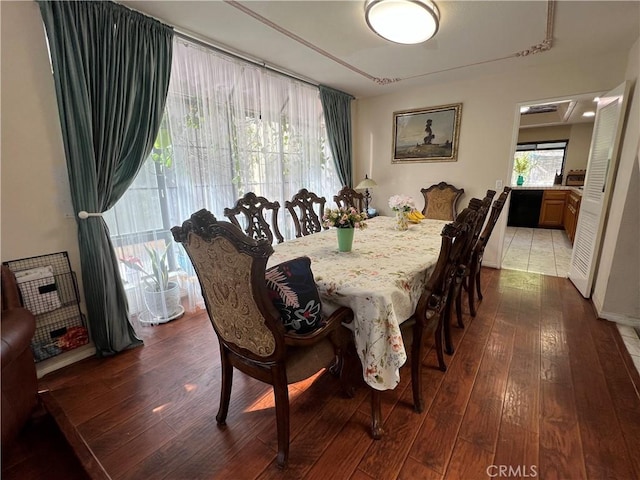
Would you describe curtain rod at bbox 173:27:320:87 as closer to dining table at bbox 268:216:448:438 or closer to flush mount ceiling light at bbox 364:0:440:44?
flush mount ceiling light at bbox 364:0:440:44

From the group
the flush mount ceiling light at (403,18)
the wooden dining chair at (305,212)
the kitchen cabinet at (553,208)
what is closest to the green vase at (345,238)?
the wooden dining chair at (305,212)

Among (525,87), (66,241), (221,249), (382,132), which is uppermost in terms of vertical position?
(525,87)

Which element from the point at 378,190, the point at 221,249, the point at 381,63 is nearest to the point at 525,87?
the point at 381,63

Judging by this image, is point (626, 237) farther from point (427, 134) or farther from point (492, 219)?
point (427, 134)

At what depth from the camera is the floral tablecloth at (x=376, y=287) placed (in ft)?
4.31

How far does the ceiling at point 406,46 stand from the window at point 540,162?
4498 mm

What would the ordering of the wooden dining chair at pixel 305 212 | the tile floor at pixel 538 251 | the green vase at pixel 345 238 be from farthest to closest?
the tile floor at pixel 538 251, the wooden dining chair at pixel 305 212, the green vase at pixel 345 238

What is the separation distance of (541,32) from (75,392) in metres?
4.31

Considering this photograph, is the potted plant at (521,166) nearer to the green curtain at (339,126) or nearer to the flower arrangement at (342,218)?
the green curtain at (339,126)

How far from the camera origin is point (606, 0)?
1.97m

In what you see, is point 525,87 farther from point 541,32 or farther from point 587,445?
point 587,445

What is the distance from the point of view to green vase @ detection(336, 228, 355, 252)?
1.89 m

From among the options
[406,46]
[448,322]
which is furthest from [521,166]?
[448,322]

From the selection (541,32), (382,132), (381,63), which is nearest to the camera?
(541,32)
